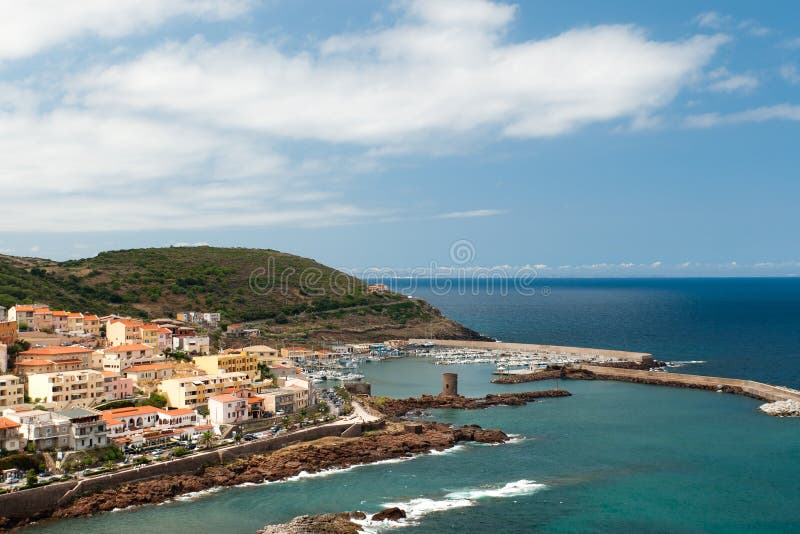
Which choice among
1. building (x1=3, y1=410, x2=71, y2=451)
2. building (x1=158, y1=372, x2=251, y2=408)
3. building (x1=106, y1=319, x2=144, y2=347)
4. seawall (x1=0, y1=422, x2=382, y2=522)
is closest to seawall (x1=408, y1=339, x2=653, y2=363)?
seawall (x1=0, y1=422, x2=382, y2=522)

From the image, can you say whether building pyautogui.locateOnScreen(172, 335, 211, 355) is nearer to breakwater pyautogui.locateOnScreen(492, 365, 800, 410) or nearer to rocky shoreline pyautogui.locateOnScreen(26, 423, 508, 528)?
rocky shoreline pyautogui.locateOnScreen(26, 423, 508, 528)

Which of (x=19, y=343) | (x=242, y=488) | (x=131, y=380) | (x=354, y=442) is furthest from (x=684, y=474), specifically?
(x=19, y=343)

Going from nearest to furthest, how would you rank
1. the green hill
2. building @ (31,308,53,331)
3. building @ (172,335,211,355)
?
building @ (31,308,53,331), building @ (172,335,211,355), the green hill

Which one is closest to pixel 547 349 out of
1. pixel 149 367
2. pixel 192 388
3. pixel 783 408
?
pixel 783 408

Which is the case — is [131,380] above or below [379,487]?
above

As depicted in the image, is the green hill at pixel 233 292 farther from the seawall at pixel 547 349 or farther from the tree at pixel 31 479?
the tree at pixel 31 479

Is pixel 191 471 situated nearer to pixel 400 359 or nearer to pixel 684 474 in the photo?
pixel 684 474
